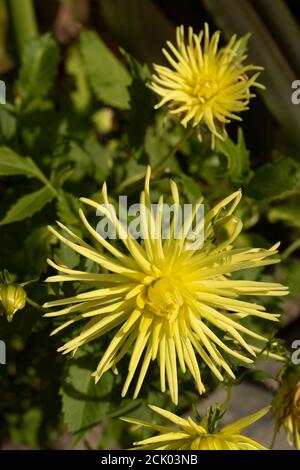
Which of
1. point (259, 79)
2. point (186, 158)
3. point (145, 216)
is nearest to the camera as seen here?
point (145, 216)

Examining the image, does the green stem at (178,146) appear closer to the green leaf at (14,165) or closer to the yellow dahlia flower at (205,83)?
the yellow dahlia flower at (205,83)

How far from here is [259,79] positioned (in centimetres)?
142

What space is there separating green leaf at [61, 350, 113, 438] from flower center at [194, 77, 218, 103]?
18.8 inches

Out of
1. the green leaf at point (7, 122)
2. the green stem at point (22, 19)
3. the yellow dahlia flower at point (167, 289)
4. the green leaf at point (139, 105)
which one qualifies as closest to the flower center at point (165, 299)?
the yellow dahlia flower at point (167, 289)

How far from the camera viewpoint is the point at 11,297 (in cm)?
86

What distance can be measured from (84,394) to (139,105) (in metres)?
0.54

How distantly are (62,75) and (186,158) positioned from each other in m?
0.63

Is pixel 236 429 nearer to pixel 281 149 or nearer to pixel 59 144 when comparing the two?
pixel 59 144

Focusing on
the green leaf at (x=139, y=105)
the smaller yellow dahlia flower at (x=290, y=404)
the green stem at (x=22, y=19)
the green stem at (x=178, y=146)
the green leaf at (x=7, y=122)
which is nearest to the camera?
the smaller yellow dahlia flower at (x=290, y=404)

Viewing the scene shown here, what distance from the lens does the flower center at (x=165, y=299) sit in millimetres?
814

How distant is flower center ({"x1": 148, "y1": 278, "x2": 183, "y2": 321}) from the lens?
814mm

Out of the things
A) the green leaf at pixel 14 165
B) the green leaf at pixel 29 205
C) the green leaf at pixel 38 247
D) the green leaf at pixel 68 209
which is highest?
the green leaf at pixel 14 165

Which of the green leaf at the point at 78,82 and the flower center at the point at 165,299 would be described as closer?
the flower center at the point at 165,299
